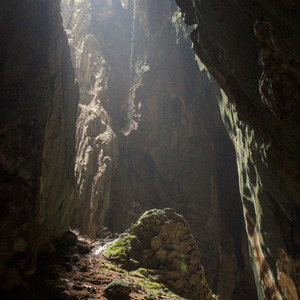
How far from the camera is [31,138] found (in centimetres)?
721

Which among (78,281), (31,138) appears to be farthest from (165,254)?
(31,138)

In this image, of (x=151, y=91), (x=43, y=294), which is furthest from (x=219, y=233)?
(x=43, y=294)

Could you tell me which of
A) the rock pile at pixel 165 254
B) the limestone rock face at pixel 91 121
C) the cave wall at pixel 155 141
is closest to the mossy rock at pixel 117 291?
the rock pile at pixel 165 254

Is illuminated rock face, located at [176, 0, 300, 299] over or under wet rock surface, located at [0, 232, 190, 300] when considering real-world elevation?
over

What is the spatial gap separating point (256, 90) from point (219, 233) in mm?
17353

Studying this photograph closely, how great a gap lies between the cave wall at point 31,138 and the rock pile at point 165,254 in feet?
9.88

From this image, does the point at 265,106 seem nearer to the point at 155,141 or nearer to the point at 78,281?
the point at 78,281

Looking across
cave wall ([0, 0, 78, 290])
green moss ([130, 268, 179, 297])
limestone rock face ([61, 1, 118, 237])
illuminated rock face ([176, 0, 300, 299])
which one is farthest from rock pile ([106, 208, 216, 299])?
limestone rock face ([61, 1, 118, 237])

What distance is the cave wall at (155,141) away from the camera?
22.5m

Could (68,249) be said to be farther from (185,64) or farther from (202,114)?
(185,64)

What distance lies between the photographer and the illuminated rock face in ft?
21.3

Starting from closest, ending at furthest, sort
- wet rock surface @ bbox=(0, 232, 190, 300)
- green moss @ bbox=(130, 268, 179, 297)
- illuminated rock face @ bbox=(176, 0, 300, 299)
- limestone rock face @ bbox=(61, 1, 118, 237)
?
wet rock surface @ bbox=(0, 232, 190, 300), illuminated rock face @ bbox=(176, 0, 300, 299), green moss @ bbox=(130, 268, 179, 297), limestone rock face @ bbox=(61, 1, 118, 237)

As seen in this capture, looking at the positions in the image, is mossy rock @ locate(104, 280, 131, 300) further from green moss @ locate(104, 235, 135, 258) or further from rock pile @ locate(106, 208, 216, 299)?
green moss @ locate(104, 235, 135, 258)

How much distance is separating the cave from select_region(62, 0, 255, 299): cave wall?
12cm
